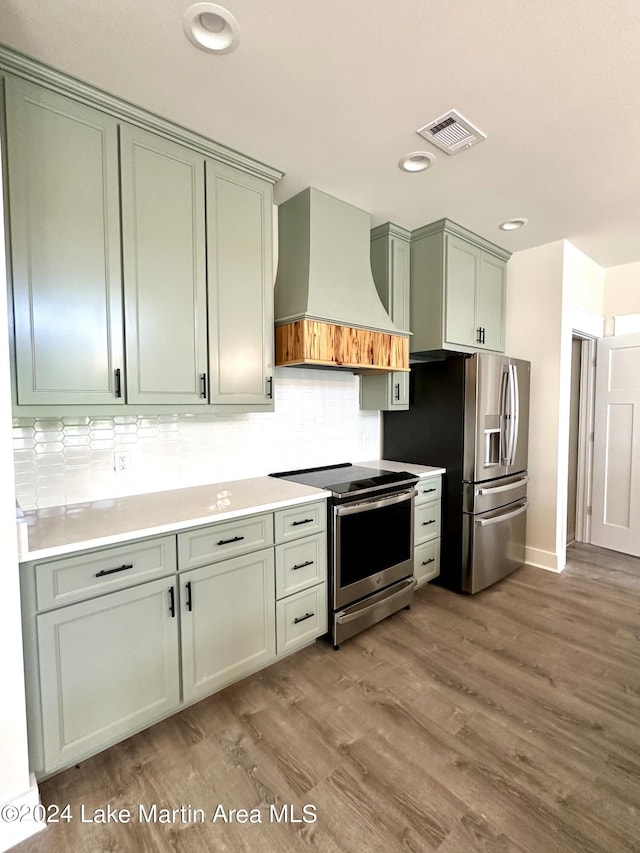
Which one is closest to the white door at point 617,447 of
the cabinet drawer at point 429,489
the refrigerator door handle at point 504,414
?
the refrigerator door handle at point 504,414

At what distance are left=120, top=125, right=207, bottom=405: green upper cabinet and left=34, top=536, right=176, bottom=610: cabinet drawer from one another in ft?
2.30

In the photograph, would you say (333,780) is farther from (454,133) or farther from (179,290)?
(454,133)

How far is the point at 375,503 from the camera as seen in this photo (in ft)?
8.46

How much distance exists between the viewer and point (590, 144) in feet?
7.01

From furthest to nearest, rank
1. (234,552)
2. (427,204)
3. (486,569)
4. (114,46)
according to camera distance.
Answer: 1. (486,569)
2. (427,204)
3. (234,552)
4. (114,46)

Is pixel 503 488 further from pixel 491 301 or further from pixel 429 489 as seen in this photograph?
pixel 491 301

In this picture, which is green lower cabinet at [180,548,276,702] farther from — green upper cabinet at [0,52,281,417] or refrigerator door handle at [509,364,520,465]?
refrigerator door handle at [509,364,520,465]

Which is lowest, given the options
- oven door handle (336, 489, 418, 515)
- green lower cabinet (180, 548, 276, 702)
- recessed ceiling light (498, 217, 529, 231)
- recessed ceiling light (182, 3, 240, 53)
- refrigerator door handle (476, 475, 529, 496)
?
green lower cabinet (180, 548, 276, 702)

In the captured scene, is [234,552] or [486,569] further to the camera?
[486,569]

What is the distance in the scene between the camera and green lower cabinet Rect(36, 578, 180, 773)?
154 centimetres

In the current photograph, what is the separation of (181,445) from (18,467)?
80 cm

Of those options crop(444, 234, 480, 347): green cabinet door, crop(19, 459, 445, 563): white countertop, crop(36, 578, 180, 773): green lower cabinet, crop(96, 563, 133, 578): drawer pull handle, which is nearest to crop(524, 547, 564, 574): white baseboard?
crop(444, 234, 480, 347): green cabinet door

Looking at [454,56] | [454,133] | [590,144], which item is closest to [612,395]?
[590,144]

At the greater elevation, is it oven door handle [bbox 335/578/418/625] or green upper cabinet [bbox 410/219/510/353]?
green upper cabinet [bbox 410/219/510/353]
